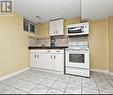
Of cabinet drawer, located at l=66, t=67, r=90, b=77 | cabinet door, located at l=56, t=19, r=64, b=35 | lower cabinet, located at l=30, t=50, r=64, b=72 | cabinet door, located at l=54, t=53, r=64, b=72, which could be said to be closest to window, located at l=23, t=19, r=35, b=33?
lower cabinet, located at l=30, t=50, r=64, b=72

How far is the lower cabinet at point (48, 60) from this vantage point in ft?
9.77

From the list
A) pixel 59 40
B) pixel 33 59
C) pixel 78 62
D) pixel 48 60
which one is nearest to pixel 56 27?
pixel 59 40

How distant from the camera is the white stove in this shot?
8.59 feet

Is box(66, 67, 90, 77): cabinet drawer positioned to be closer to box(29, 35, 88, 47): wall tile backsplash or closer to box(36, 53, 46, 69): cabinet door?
box(36, 53, 46, 69): cabinet door

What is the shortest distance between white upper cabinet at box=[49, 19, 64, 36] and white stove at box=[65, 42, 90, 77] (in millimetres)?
1087

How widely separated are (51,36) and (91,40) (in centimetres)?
176

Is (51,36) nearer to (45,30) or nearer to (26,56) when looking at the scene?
(45,30)

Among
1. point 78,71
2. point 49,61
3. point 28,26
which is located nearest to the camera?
point 78,71

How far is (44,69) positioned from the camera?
327cm

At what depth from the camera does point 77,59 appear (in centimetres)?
277

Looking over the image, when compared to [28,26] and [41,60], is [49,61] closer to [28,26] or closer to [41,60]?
[41,60]

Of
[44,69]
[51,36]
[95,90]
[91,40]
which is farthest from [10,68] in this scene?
[91,40]

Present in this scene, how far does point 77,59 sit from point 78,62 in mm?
100

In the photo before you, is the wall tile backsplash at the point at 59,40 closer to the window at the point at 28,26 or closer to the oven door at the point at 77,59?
the window at the point at 28,26
